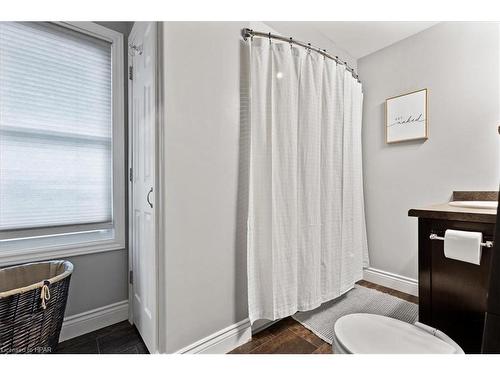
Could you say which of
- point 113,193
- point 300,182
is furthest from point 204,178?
point 113,193

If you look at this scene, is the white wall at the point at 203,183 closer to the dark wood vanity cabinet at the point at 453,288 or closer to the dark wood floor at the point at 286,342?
the dark wood floor at the point at 286,342

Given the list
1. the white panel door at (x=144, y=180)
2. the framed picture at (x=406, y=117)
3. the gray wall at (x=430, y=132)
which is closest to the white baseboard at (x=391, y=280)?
the gray wall at (x=430, y=132)

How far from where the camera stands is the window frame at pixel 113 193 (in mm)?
1567

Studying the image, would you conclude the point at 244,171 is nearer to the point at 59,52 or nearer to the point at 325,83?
the point at 325,83

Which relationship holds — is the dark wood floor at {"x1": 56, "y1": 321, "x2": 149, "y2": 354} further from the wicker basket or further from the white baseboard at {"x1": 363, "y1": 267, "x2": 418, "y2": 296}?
the white baseboard at {"x1": 363, "y1": 267, "x2": 418, "y2": 296}

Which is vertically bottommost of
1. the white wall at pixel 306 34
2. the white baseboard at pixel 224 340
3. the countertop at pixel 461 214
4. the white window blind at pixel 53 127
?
the white baseboard at pixel 224 340

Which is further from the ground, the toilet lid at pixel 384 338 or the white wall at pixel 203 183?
the white wall at pixel 203 183

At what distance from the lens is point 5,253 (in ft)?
4.63

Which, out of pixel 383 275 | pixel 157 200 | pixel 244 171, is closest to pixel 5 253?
pixel 157 200

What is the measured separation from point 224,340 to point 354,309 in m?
1.12

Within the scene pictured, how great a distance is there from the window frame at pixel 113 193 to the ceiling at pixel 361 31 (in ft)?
4.00

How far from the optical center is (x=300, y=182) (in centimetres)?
174

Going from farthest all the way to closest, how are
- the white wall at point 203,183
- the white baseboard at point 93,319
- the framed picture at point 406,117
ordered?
the framed picture at point 406,117, the white baseboard at point 93,319, the white wall at point 203,183
